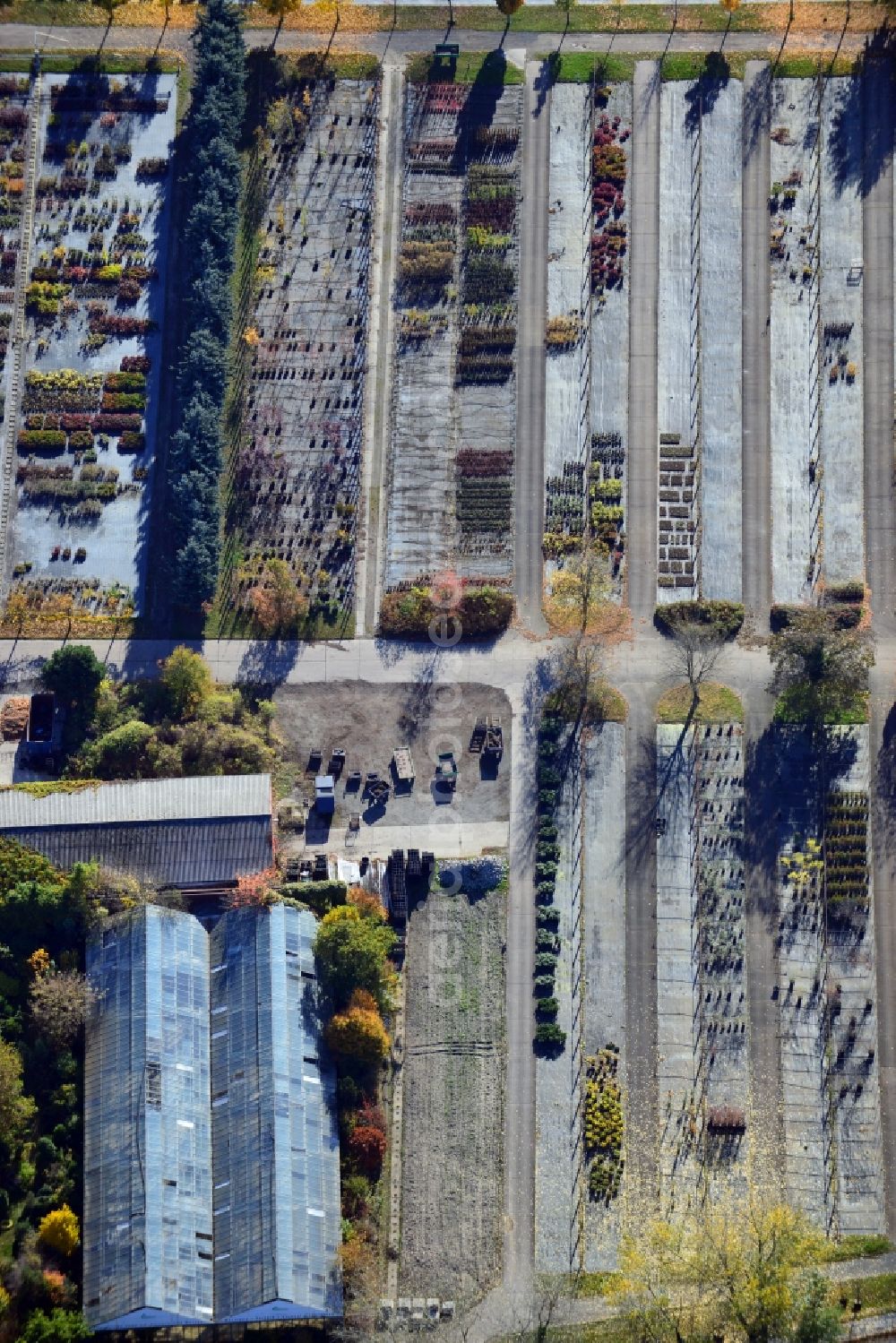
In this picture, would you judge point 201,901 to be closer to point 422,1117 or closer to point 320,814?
point 320,814

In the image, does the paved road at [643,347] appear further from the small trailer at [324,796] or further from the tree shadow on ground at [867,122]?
the small trailer at [324,796]

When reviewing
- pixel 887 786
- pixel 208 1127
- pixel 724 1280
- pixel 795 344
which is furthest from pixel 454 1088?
pixel 795 344

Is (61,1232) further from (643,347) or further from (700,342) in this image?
(700,342)

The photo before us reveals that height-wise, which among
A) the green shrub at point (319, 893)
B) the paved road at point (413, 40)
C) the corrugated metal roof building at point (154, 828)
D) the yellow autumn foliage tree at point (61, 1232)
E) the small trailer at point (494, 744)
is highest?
the paved road at point (413, 40)

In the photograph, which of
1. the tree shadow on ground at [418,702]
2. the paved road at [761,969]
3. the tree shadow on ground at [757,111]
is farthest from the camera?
the tree shadow on ground at [757,111]

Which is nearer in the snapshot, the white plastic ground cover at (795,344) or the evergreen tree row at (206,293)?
the evergreen tree row at (206,293)

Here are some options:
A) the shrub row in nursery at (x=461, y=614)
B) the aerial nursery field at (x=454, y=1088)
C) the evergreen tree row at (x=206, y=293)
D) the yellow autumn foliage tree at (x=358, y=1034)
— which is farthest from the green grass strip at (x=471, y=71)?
the yellow autumn foliage tree at (x=358, y=1034)

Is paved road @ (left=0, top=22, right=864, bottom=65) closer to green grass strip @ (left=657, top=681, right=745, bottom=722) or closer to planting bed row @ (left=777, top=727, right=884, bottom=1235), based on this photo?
green grass strip @ (left=657, top=681, right=745, bottom=722)
